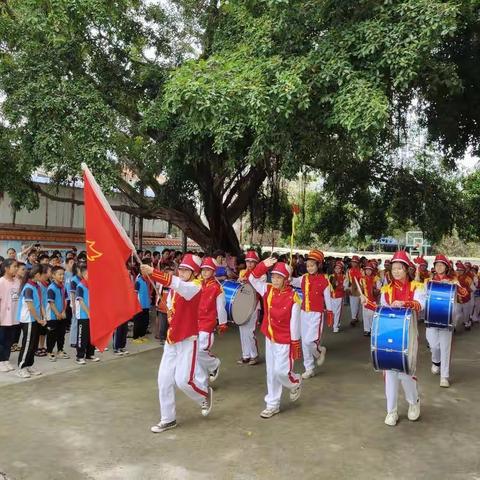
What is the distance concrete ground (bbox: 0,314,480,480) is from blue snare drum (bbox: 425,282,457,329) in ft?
2.75

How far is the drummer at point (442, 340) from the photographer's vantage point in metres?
7.10

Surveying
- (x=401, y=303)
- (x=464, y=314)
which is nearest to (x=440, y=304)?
(x=401, y=303)

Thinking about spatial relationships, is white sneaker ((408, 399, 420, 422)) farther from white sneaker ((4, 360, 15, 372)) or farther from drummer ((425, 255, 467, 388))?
A: white sneaker ((4, 360, 15, 372))

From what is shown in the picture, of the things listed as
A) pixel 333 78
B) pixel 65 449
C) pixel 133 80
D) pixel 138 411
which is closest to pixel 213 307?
pixel 138 411

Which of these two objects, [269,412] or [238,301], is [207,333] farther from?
[269,412]

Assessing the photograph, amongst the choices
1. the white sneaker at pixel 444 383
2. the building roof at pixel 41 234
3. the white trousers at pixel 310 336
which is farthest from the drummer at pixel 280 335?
the building roof at pixel 41 234

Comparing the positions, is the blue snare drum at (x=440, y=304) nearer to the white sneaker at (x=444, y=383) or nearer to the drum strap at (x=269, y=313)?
the white sneaker at (x=444, y=383)

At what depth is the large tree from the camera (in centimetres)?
707

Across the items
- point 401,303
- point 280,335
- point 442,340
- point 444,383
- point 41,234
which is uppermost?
point 41,234

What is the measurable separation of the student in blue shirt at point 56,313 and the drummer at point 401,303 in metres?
4.43

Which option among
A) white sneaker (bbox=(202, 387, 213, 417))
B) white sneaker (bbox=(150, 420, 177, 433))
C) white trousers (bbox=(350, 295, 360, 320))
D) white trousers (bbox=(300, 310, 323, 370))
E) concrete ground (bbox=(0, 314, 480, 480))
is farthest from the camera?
white trousers (bbox=(350, 295, 360, 320))

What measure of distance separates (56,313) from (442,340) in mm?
5223

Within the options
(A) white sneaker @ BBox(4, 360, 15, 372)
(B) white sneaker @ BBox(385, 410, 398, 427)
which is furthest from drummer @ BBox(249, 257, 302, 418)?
(A) white sneaker @ BBox(4, 360, 15, 372)

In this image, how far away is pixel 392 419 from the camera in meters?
5.48
